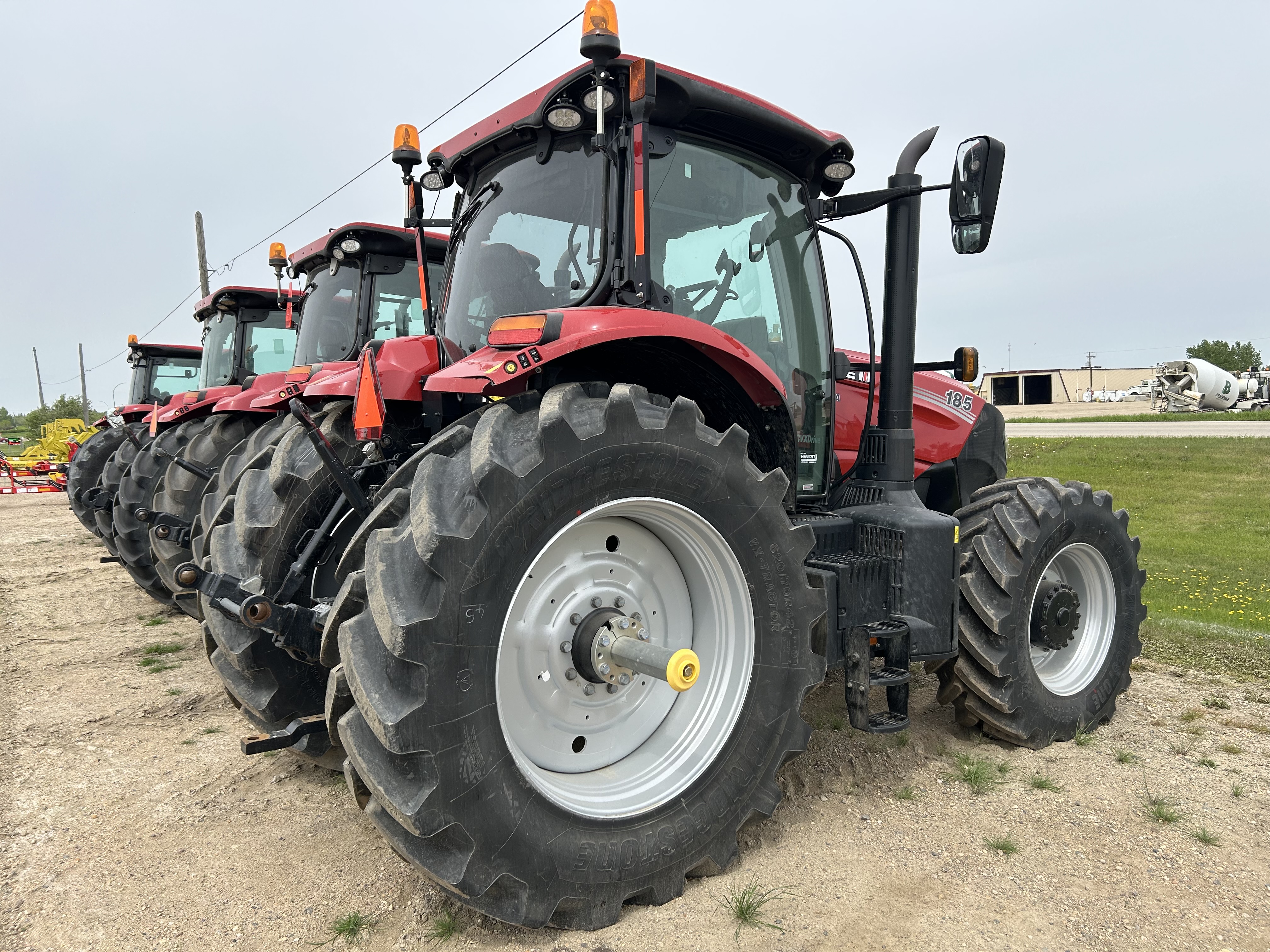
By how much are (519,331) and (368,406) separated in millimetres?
589

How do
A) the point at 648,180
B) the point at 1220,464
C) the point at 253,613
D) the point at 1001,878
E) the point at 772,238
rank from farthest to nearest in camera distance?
the point at 1220,464 < the point at 772,238 < the point at 648,180 < the point at 1001,878 < the point at 253,613

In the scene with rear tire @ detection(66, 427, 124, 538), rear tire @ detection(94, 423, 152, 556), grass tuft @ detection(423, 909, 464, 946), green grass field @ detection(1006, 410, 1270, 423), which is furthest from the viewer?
green grass field @ detection(1006, 410, 1270, 423)

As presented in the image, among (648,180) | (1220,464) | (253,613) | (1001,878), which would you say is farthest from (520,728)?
(1220,464)

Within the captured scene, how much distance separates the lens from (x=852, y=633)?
321cm

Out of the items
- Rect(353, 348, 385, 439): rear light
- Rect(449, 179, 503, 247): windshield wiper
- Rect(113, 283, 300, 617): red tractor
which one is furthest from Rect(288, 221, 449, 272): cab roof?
Rect(353, 348, 385, 439): rear light

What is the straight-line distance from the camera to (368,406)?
8.73ft

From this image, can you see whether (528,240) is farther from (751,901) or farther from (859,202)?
(751,901)

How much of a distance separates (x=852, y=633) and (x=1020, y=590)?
98cm

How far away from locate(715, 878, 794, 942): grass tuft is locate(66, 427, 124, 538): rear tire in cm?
901

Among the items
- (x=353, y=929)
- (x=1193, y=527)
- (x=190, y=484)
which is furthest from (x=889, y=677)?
(x=1193, y=527)

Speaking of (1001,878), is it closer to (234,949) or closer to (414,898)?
(414,898)

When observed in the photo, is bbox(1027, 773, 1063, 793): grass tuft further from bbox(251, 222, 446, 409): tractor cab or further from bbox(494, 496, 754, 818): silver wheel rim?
bbox(251, 222, 446, 409): tractor cab

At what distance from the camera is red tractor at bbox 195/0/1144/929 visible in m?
2.15

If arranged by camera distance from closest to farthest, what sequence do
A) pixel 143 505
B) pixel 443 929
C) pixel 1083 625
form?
1. pixel 443 929
2. pixel 1083 625
3. pixel 143 505
